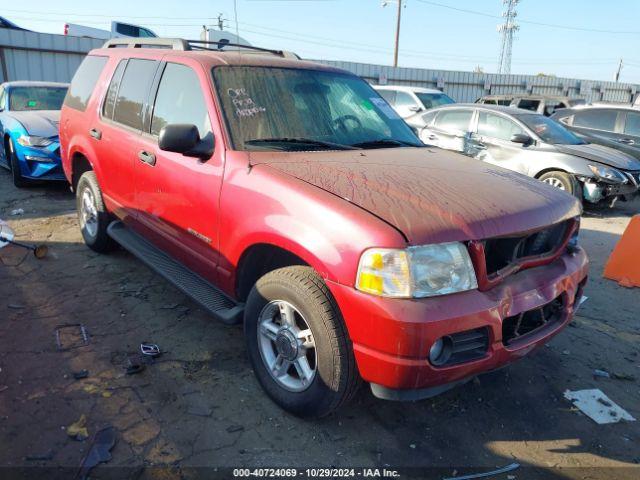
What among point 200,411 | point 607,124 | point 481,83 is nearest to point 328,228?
point 200,411

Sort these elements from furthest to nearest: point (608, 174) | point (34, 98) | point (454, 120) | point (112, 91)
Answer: point (454, 120) < point (34, 98) < point (608, 174) < point (112, 91)

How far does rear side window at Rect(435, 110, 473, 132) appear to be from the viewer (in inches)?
349

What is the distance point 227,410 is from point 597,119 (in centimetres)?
1058

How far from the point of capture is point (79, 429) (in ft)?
8.32

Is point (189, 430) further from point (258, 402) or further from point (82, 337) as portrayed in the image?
point (82, 337)

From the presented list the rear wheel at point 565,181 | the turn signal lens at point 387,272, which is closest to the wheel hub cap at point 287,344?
the turn signal lens at point 387,272

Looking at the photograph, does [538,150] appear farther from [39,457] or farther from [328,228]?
[39,457]

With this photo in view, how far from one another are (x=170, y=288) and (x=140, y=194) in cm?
93

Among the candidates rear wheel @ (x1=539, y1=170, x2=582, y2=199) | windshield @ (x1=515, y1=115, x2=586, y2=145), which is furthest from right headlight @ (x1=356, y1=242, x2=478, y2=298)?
windshield @ (x1=515, y1=115, x2=586, y2=145)

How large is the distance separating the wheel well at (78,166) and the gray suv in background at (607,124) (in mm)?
9169

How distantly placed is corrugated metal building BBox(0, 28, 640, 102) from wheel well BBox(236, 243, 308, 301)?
15913 millimetres

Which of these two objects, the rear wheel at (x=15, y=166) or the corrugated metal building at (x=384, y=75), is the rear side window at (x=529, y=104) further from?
the rear wheel at (x=15, y=166)

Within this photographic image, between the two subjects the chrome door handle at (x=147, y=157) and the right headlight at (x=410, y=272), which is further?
the chrome door handle at (x=147, y=157)

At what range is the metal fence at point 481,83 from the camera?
69.5ft
